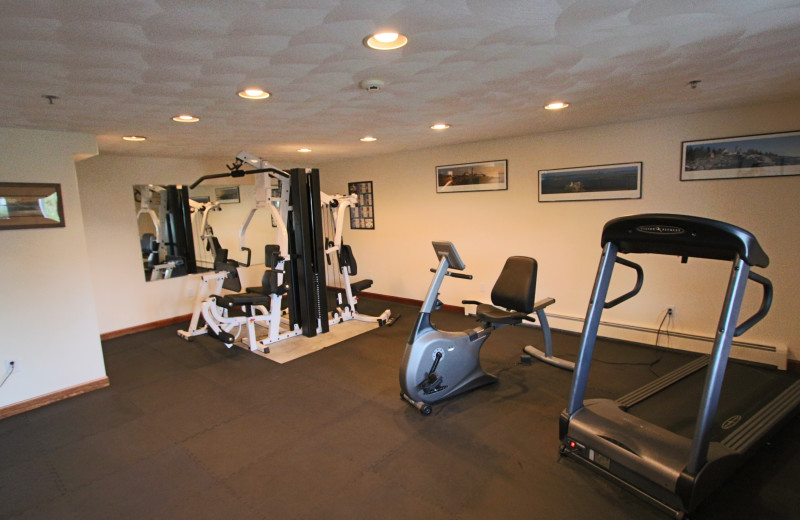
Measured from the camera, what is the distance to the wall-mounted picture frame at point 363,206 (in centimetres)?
604

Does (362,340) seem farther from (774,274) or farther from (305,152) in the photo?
(774,274)

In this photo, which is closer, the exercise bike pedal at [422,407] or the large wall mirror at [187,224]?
the exercise bike pedal at [422,407]

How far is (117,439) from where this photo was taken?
8.64ft

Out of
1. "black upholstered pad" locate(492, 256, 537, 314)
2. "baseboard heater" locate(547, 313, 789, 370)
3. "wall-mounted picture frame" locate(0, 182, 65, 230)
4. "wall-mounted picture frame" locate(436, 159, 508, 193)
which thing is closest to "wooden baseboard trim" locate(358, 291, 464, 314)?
"baseboard heater" locate(547, 313, 789, 370)

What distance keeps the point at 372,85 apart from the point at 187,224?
412 cm

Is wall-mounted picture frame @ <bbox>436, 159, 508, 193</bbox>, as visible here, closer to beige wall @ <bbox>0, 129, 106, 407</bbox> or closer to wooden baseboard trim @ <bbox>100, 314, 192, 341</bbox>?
beige wall @ <bbox>0, 129, 106, 407</bbox>

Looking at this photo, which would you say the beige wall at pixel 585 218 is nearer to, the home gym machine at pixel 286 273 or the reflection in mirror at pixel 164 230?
the home gym machine at pixel 286 273

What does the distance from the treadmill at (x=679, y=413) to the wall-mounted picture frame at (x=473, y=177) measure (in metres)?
2.54

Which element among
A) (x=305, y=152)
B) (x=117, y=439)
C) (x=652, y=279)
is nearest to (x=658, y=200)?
(x=652, y=279)

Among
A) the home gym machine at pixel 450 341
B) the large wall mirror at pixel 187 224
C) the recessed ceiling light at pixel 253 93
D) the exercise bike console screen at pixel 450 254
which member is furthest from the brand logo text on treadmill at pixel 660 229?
the large wall mirror at pixel 187 224

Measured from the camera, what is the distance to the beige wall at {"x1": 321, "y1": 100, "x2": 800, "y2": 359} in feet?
10.7

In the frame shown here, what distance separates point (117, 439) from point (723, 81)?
4.45 meters

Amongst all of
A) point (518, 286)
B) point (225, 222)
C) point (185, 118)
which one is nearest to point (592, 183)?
point (518, 286)

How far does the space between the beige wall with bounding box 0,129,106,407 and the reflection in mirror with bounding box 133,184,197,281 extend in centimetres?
165
